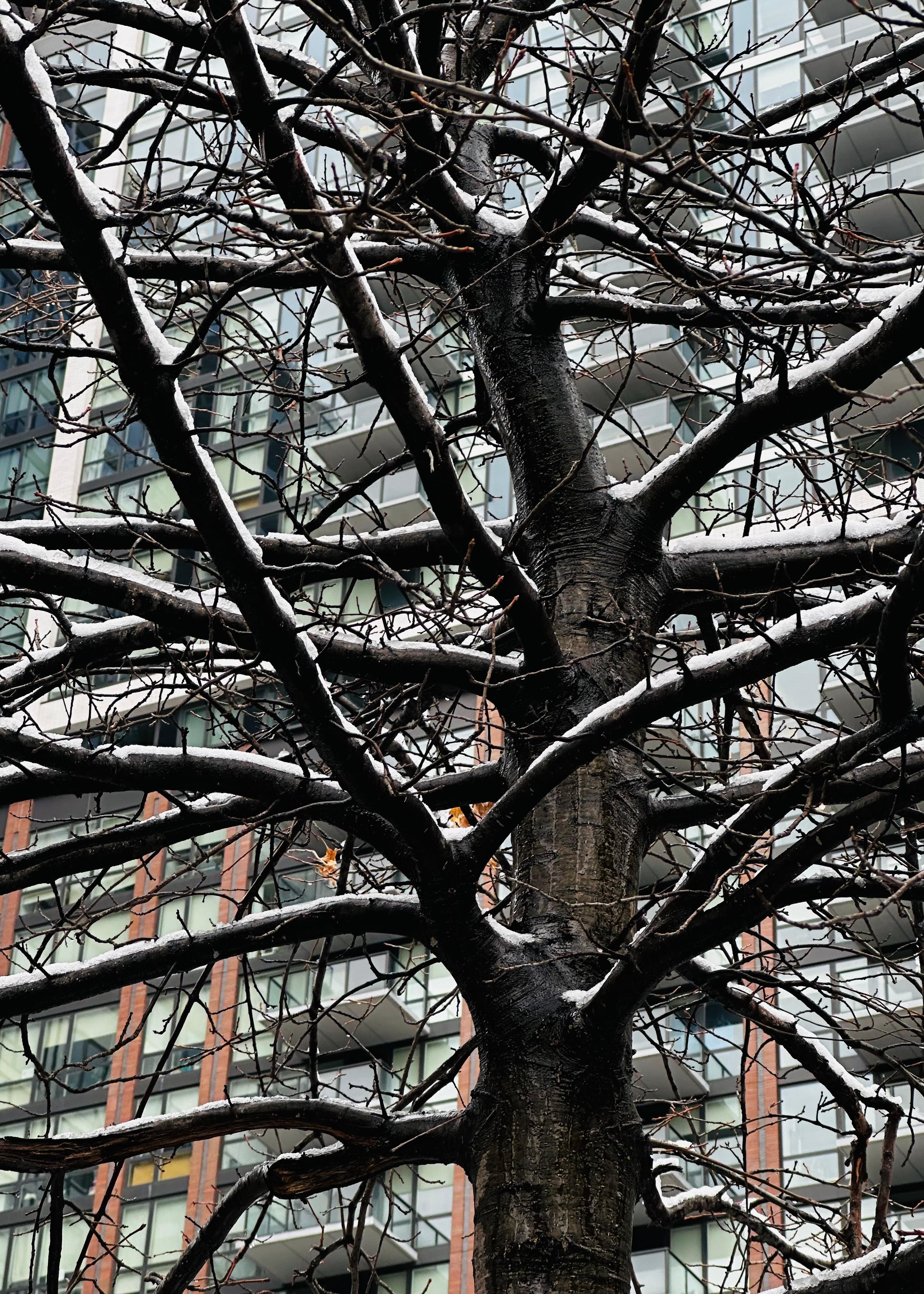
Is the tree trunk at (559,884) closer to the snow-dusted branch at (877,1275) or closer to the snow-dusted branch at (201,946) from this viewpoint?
the snow-dusted branch at (201,946)

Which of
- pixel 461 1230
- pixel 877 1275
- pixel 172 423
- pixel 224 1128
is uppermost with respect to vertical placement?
pixel 461 1230

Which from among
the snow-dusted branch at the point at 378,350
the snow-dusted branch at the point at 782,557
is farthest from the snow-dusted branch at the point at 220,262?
the snow-dusted branch at the point at 782,557

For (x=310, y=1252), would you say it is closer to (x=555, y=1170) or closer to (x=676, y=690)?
(x=555, y=1170)

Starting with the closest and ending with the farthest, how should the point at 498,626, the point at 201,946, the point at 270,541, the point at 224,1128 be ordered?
the point at 224,1128 → the point at 201,946 → the point at 498,626 → the point at 270,541

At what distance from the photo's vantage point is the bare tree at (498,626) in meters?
3.81

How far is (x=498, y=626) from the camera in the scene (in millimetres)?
4777

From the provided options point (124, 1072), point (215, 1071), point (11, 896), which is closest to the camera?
point (215, 1071)

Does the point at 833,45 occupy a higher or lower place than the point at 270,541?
higher

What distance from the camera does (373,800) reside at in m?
3.95

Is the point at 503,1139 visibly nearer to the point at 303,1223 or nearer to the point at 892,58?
the point at 892,58

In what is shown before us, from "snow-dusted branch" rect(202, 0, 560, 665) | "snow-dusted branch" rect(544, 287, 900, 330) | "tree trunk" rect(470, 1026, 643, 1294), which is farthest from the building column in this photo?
"snow-dusted branch" rect(202, 0, 560, 665)

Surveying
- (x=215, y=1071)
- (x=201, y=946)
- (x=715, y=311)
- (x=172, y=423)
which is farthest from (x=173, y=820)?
(x=215, y=1071)

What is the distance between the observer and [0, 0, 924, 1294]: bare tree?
3807 mm

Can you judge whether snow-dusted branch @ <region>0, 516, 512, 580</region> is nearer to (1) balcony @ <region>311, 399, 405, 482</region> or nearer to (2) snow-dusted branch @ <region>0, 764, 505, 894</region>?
(2) snow-dusted branch @ <region>0, 764, 505, 894</region>
